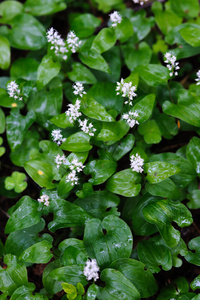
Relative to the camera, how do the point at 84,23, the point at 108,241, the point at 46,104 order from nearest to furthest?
the point at 108,241, the point at 46,104, the point at 84,23

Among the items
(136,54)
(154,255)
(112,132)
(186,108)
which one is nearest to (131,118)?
(112,132)

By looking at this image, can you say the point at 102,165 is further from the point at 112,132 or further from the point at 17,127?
the point at 17,127

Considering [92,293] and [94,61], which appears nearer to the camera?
[92,293]

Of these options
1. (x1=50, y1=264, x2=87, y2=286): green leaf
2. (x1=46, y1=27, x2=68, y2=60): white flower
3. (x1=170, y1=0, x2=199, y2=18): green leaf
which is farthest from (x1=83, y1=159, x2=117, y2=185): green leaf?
(x1=170, y1=0, x2=199, y2=18): green leaf

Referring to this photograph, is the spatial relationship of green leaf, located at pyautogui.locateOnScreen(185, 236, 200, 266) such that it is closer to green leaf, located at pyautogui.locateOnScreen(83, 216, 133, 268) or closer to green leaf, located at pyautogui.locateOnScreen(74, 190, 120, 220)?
green leaf, located at pyautogui.locateOnScreen(83, 216, 133, 268)

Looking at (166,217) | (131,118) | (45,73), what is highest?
(45,73)

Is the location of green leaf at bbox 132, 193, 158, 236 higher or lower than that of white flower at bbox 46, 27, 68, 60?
lower

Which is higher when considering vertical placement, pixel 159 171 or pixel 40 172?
pixel 159 171

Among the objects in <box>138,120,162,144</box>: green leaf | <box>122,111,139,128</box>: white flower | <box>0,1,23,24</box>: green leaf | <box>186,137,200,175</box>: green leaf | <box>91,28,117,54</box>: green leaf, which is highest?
<box>0,1,23,24</box>: green leaf
